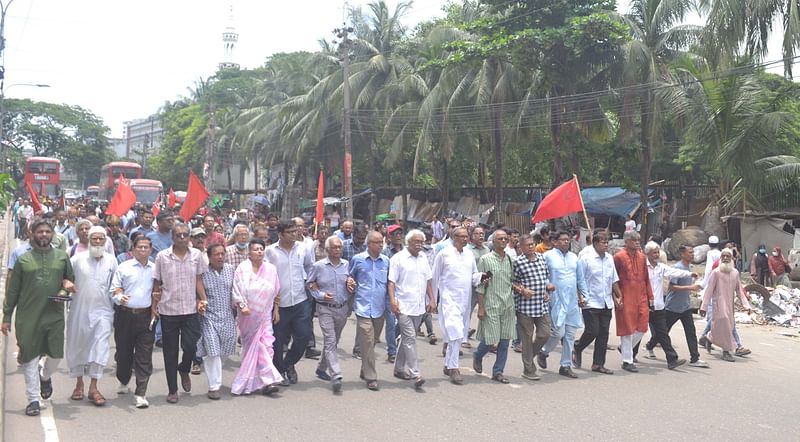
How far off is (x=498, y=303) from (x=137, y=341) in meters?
3.45

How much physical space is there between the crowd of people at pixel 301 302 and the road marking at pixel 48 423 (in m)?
0.10

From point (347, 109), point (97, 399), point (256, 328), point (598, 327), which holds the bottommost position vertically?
point (97, 399)

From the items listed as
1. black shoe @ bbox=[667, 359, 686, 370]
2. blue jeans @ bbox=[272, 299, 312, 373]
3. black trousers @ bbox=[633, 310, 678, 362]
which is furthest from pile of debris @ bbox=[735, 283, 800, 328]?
blue jeans @ bbox=[272, 299, 312, 373]

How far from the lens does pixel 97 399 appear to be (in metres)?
6.41

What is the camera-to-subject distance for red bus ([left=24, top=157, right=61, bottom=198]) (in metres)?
44.8

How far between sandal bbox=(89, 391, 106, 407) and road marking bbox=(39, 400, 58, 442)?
323 mm

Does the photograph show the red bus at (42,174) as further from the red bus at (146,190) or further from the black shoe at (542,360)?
the black shoe at (542,360)

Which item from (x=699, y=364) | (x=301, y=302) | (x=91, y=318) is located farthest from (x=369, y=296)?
(x=699, y=364)

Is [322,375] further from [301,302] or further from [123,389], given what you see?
[123,389]

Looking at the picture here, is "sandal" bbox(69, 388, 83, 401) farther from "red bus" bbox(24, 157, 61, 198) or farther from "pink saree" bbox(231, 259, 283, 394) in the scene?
"red bus" bbox(24, 157, 61, 198)

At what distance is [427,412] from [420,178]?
113 ft

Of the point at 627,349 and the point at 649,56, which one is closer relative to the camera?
the point at 627,349

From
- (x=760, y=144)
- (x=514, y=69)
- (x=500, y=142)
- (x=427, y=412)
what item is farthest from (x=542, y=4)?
(x=427, y=412)

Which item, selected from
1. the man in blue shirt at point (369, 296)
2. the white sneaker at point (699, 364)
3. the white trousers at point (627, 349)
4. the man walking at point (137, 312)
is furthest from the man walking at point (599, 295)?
the man walking at point (137, 312)
